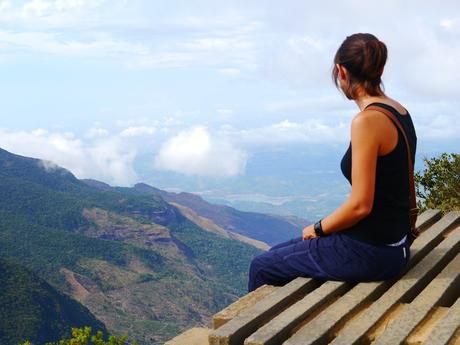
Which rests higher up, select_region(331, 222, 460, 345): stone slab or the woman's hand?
the woman's hand

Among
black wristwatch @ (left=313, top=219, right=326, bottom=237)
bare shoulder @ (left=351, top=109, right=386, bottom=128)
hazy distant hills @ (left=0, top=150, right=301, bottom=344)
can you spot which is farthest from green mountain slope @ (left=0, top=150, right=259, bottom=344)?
bare shoulder @ (left=351, top=109, right=386, bottom=128)

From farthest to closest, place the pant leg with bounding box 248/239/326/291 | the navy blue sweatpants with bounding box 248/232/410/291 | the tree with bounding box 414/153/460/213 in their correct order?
the tree with bounding box 414/153/460/213 < the pant leg with bounding box 248/239/326/291 < the navy blue sweatpants with bounding box 248/232/410/291

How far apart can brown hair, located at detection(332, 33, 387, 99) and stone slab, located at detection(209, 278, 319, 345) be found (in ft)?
4.53

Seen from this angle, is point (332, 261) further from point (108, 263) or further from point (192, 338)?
point (108, 263)

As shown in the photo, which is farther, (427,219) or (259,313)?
(427,219)

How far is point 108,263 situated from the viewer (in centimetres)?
16762

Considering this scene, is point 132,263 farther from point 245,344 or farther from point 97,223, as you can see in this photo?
point 245,344

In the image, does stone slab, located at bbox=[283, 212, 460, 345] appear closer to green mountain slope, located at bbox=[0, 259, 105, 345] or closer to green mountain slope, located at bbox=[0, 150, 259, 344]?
green mountain slope, located at bbox=[0, 259, 105, 345]

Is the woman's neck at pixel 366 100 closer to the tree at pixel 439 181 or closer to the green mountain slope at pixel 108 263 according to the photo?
the tree at pixel 439 181

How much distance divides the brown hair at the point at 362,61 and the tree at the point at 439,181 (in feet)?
34.1

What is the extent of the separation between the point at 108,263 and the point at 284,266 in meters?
167

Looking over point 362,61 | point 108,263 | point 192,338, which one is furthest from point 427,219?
point 108,263

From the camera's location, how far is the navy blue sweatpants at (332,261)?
4660 mm

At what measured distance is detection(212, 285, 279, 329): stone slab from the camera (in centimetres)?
425
